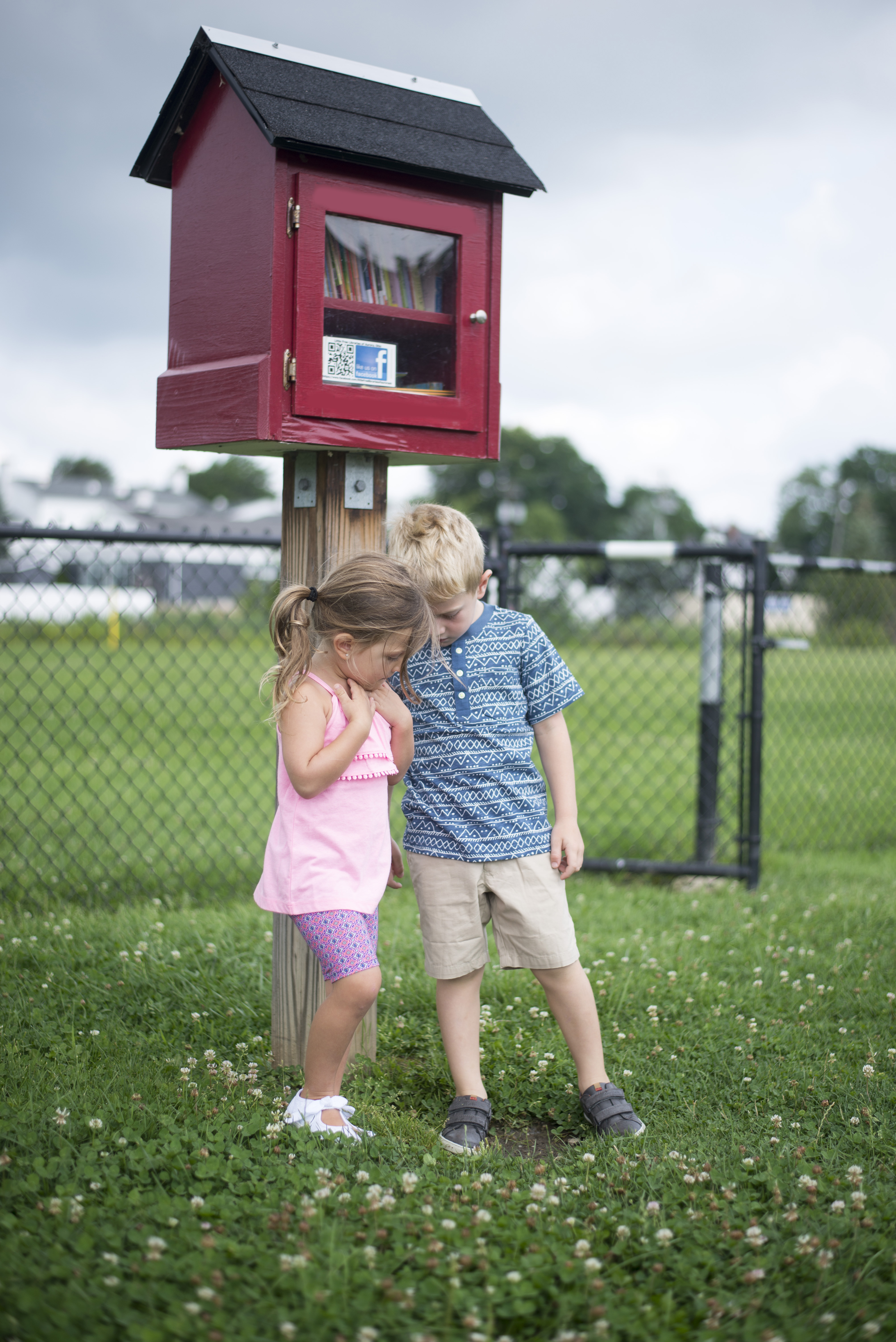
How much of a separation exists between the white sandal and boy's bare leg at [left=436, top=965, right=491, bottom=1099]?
0.93 ft

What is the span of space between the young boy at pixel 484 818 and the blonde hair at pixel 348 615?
0.12m

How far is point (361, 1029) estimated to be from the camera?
9.63ft

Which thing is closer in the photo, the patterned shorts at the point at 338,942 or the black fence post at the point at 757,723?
the patterned shorts at the point at 338,942

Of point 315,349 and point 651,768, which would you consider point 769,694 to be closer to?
point 651,768

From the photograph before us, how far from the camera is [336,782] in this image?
2502mm

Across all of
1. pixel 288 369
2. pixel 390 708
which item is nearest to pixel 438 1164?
pixel 390 708

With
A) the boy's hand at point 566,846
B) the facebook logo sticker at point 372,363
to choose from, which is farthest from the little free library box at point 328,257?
the boy's hand at point 566,846

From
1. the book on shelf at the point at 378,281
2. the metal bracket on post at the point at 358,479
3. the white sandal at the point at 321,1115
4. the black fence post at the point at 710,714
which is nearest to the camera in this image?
the white sandal at the point at 321,1115

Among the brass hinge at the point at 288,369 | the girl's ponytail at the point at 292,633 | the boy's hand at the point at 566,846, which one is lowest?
the boy's hand at the point at 566,846

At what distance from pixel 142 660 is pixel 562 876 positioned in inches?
515

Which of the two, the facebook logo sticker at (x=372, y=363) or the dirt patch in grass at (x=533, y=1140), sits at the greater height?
the facebook logo sticker at (x=372, y=363)

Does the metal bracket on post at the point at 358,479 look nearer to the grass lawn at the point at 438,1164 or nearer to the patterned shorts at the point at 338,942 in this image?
the patterned shorts at the point at 338,942

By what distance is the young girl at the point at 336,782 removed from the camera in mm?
2439

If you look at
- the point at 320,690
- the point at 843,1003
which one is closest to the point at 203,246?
the point at 320,690
